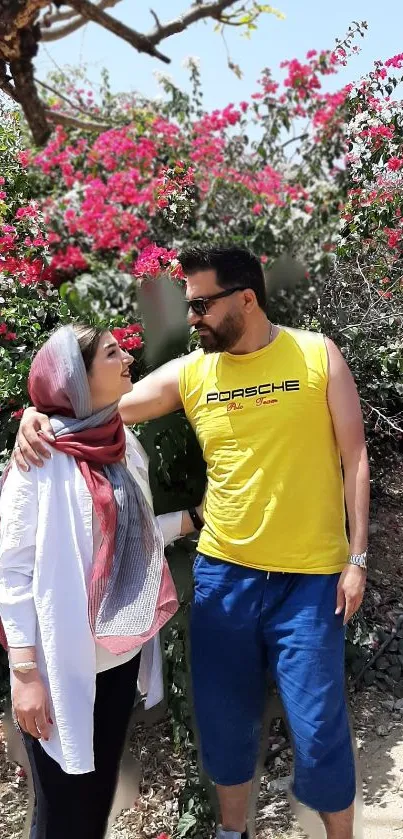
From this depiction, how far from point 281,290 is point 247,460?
1700 millimetres

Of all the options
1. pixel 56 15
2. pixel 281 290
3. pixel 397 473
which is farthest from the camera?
pixel 56 15

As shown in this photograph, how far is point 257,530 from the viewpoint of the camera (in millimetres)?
2189

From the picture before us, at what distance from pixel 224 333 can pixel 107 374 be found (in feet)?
1.22

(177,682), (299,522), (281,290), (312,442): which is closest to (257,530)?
(299,522)

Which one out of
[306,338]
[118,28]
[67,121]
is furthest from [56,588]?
[67,121]

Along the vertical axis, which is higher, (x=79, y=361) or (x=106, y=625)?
(x=79, y=361)

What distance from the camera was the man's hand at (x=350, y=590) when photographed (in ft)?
7.12

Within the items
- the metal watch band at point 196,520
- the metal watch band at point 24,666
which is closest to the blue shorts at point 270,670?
the metal watch band at point 196,520

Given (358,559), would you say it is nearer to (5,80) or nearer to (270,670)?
(270,670)

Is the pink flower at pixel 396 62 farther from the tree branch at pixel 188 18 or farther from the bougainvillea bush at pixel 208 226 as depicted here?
the tree branch at pixel 188 18

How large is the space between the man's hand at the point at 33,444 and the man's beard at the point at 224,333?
50 cm

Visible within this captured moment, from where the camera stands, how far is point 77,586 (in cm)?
189

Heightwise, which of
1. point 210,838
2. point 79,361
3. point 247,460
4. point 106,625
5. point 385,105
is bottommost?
point 210,838

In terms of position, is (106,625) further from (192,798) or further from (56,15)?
(56,15)
